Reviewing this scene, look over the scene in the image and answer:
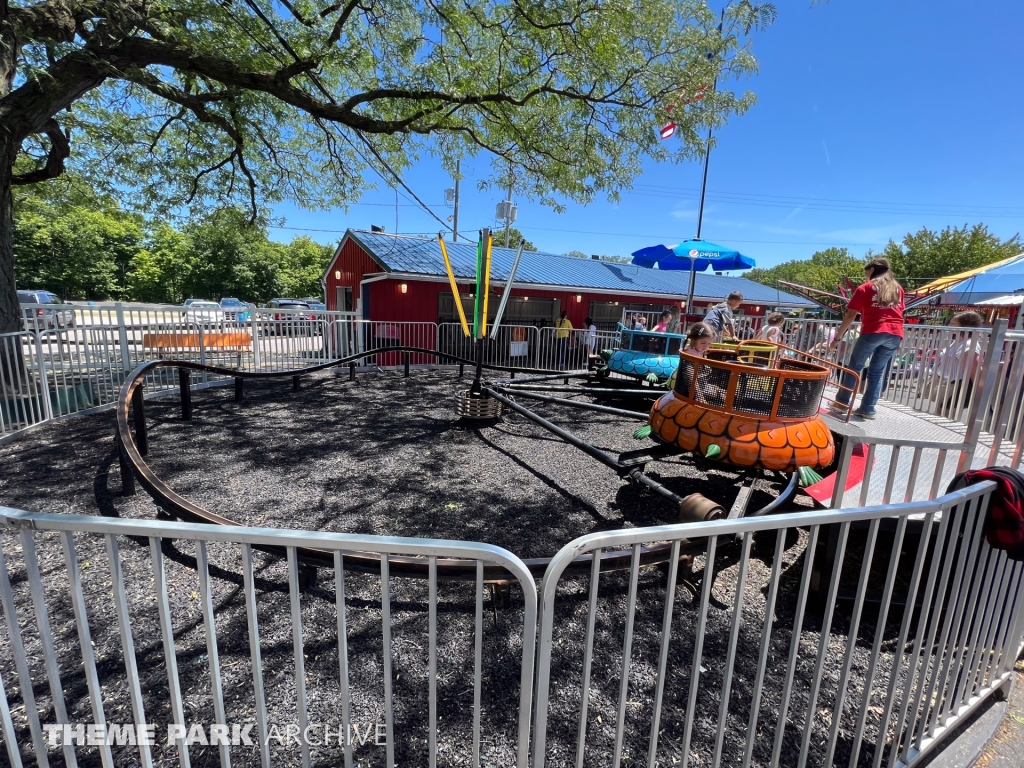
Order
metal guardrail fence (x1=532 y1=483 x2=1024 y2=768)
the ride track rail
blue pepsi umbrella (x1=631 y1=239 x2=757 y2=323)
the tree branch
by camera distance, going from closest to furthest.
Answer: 1. metal guardrail fence (x1=532 y1=483 x2=1024 y2=768)
2. the ride track rail
3. the tree branch
4. blue pepsi umbrella (x1=631 y1=239 x2=757 y2=323)

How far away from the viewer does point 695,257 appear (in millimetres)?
10906

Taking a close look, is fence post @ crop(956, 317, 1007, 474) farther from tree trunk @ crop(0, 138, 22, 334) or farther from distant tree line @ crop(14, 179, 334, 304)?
distant tree line @ crop(14, 179, 334, 304)

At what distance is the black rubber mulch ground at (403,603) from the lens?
2035mm

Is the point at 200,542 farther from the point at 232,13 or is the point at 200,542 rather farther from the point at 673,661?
the point at 232,13

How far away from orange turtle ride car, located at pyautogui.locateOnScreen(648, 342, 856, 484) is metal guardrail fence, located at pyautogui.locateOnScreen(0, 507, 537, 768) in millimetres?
1969

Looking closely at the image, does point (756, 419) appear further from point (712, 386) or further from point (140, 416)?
point (140, 416)

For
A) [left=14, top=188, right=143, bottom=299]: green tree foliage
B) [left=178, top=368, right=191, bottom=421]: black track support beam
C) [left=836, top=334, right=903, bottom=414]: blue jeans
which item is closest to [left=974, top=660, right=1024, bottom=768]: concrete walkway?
[left=836, top=334, right=903, bottom=414]: blue jeans

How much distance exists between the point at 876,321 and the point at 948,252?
4041 centimetres

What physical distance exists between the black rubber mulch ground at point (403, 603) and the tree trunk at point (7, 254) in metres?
2.88

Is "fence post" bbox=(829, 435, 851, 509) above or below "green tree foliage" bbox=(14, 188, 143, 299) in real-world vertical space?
below

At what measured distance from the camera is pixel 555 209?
9.85 meters

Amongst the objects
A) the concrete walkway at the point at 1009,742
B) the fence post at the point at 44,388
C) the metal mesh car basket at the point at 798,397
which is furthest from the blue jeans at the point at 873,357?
the fence post at the point at 44,388

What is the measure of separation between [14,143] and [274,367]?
5.71 m

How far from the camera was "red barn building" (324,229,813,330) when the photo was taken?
561 inches
